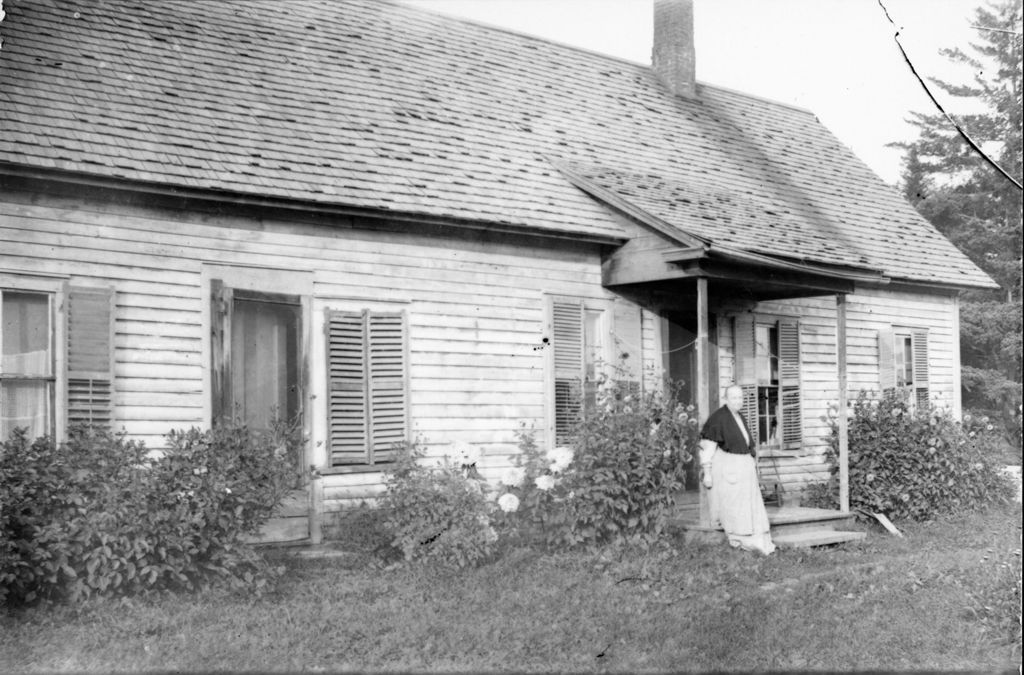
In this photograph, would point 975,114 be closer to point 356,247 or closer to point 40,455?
point 356,247

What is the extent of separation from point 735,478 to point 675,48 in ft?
30.7

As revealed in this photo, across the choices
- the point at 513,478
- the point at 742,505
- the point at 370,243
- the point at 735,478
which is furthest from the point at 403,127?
the point at 742,505

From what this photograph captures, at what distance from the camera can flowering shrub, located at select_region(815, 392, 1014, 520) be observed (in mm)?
13008

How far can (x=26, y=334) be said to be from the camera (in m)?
8.76

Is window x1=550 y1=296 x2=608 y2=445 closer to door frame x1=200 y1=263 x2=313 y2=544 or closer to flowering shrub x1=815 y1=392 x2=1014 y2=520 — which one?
door frame x1=200 y1=263 x2=313 y2=544

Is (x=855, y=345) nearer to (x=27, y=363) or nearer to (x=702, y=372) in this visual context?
(x=702, y=372)

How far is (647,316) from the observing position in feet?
42.0

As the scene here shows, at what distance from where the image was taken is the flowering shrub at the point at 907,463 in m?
13.0

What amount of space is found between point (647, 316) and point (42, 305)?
6.86m

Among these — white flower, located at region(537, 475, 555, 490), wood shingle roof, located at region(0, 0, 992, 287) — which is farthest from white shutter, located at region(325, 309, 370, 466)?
white flower, located at region(537, 475, 555, 490)

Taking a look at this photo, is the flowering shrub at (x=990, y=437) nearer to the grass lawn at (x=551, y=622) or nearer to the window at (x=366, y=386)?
the grass lawn at (x=551, y=622)

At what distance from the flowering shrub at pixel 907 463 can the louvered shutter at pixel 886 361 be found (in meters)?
2.34

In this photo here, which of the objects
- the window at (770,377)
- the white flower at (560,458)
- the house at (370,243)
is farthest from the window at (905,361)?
the white flower at (560,458)

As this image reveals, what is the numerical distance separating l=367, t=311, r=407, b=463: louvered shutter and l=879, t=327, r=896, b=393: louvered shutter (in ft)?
28.2
